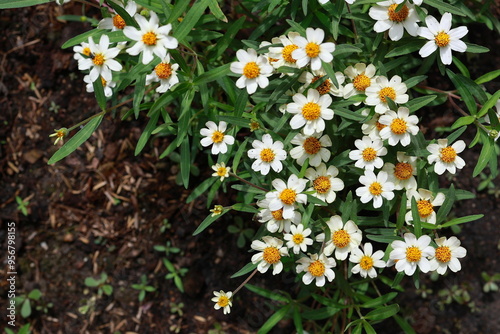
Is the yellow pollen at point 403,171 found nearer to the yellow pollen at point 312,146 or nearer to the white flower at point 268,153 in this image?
the yellow pollen at point 312,146

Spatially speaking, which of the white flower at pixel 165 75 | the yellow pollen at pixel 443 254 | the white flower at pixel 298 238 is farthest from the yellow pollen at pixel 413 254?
the white flower at pixel 165 75

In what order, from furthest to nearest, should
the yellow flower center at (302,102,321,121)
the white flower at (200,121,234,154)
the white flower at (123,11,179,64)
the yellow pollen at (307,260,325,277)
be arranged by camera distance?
the white flower at (200,121,234,154)
the yellow pollen at (307,260,325,277)
the yellow flower center at (302,102,321,121)
the white flower at (123,11,179,64)

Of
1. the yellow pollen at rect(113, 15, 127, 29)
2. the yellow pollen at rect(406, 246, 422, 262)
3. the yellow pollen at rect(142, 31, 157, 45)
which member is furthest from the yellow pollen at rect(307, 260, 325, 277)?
the yellow pollen at rect(113, 15, 127, 29)

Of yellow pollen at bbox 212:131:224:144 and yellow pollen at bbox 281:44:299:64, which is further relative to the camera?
yellow pollen at bbox 212:131:224:144

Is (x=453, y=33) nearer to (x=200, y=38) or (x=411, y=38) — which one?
(x=411, y=38)

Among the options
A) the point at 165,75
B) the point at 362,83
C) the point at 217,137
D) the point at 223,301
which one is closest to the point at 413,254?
the point at 362,83

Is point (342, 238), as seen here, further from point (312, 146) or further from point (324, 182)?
point (312, 146)

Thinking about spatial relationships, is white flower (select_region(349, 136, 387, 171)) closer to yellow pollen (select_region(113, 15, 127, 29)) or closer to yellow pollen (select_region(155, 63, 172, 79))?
yellow pollen (select_region(155, 63, 172, 79))
